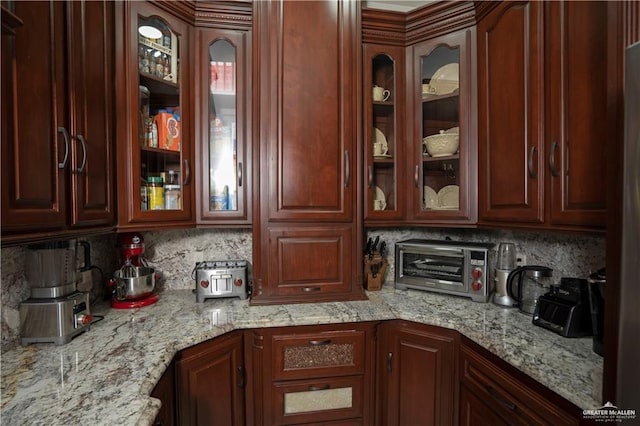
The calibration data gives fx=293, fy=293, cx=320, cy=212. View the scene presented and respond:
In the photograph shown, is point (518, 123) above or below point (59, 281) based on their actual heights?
above

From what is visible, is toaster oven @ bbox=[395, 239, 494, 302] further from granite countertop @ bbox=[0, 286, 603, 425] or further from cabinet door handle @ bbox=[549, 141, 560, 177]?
cabinet door handle @ bbox=[549, 141, 560, 177]

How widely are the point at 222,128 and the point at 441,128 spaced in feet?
→ 4.13

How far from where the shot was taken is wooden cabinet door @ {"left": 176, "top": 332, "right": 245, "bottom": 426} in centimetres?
116

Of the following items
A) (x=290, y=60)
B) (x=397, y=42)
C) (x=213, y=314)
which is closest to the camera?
(x=213, y=314)

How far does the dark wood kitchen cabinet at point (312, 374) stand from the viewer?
54.2 inches

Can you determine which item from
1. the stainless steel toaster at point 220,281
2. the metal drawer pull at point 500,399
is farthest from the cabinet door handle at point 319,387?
the metal drawer pull at point 500,399

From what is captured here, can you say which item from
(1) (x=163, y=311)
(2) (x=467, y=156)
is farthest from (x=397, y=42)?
(1) (x=163, y=311)

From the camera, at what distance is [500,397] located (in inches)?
43.4

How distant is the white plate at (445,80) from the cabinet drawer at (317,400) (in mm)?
1633

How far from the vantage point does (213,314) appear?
4.64 ft

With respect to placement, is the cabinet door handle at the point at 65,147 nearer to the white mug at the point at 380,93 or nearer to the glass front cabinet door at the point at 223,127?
the glass front cabinet door at the point at 223,127

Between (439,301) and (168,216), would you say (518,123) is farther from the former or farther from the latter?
(168,216)

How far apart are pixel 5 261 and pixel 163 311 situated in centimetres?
62

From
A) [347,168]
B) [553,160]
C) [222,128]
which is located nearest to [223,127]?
[222,128]
